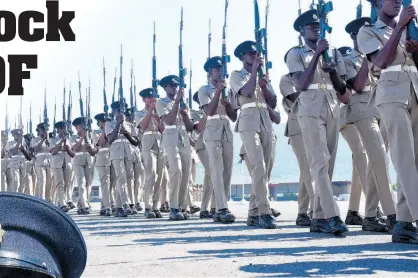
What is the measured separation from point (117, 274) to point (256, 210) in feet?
14.6

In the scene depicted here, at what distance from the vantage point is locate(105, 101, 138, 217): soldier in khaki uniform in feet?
42.4

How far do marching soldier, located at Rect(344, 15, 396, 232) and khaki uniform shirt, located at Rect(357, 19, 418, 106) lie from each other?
39.2 inches

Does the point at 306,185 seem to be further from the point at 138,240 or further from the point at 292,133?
the point at 138,240

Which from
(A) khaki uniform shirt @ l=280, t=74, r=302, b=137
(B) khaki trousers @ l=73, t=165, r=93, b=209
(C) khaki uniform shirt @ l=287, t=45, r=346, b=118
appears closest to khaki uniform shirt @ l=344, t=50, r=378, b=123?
(C) khaki uniform shirt @ l=287, t=45, r=346, b=118

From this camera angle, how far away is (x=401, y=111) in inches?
219

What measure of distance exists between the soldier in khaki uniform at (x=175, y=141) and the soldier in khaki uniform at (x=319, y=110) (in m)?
3.80

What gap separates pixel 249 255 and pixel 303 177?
11.4 ft

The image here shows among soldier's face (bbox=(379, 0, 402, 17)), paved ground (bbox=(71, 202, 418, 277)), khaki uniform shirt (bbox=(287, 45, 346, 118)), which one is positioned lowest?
paved ground (bbox=(71, 202, 418, 277))

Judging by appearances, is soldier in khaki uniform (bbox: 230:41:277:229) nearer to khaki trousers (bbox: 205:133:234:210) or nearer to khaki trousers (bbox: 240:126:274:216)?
khaki trousers (bbox: 240:126:274:216)

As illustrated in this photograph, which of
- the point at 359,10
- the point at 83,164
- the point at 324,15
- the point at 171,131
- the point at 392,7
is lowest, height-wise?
the point at 83,164

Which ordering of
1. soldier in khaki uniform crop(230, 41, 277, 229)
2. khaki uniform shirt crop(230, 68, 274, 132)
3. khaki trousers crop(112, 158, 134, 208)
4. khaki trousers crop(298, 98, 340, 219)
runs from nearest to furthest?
khaki trousers crop(298, 98, 340, 219) → soldier in khaki uniform crop(230, 41, 277, 229) → khaki uniform shirt crop(230, 68, 274, 132) → khaki trousers crop(112, 158, 134, 208)

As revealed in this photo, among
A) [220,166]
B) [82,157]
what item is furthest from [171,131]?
[82,157]

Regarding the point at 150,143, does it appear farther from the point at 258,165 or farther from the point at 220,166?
the point at 258,165

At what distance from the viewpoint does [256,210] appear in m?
8.59
